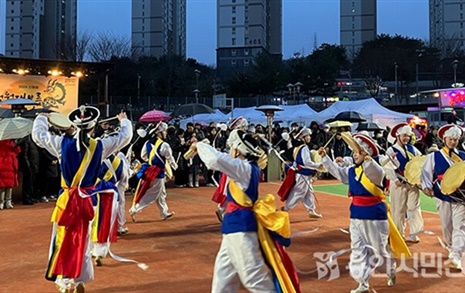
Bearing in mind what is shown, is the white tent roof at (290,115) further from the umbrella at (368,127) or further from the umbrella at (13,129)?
the umbrella at (13,129)

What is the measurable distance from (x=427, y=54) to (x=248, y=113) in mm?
25685

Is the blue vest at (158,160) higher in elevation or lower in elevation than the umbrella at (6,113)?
lower

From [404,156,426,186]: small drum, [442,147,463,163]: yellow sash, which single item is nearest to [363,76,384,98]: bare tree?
[404,156,426,186]: small drum

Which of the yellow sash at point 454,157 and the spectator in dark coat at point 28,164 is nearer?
the yellow sash at point 454,157

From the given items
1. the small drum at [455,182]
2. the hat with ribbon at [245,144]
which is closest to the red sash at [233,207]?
the hat with ribbon at [245,144]

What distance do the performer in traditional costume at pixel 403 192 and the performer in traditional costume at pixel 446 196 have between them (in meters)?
0.85

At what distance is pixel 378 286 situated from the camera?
17.1 feet

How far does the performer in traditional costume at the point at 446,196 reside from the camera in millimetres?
5852

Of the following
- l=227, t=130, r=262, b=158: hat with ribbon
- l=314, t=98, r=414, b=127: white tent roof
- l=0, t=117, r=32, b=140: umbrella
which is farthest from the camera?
l=314, t=98, r=414, b=127: white tent roof

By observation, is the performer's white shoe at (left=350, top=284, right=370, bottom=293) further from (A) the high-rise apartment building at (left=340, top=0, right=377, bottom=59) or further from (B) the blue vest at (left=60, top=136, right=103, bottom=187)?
(A) the high-rise apartment building at (left=340, top=0, right=377, bottom=59)

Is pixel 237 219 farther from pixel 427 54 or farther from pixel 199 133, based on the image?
pixel 427 54

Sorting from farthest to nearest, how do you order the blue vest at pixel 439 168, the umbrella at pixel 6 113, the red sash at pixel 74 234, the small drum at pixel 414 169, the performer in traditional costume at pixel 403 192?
the umbrella at pixel 6 113
the performer in traditional costume at pixel 403 192
the small drum at pixel 414 169
the blue vest at pixel 439 168
the red sash at pixel 74 234

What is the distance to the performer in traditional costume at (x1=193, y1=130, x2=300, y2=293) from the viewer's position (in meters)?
3.66

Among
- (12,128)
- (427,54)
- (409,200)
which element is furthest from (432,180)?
(427,54)
